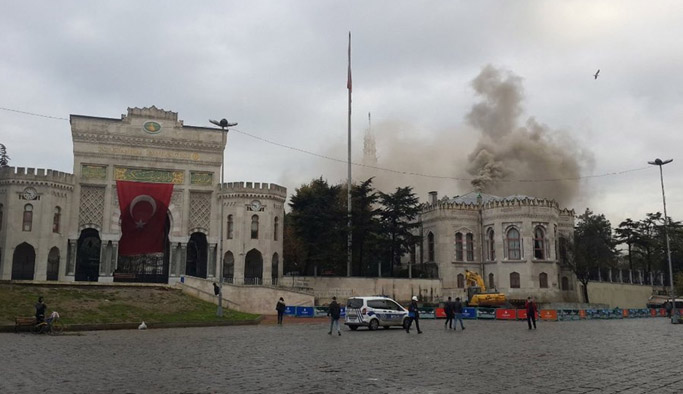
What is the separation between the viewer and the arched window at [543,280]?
5728 centimetres

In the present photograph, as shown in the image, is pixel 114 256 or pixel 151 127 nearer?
pixel 114 256

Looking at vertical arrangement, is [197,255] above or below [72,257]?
above

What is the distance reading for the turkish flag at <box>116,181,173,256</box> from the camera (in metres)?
50.7

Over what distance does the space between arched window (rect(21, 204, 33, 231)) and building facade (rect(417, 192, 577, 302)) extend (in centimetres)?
3728

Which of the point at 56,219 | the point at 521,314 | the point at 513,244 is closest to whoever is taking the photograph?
the point at 521,314

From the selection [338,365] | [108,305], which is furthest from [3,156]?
[338,365]

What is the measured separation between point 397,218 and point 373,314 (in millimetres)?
29077

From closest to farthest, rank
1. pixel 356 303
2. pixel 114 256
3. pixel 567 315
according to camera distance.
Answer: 1. pixel 356 303
2. pixel 567 315
3. pixel 114 256

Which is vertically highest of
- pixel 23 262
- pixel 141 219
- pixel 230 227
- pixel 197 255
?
pixel 141 219

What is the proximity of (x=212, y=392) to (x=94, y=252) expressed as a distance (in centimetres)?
5215

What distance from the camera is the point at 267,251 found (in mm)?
A: 52688

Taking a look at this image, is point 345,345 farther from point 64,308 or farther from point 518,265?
point 518,265

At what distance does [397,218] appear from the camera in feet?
186

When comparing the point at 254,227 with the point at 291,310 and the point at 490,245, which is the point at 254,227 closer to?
the point at 291,310
